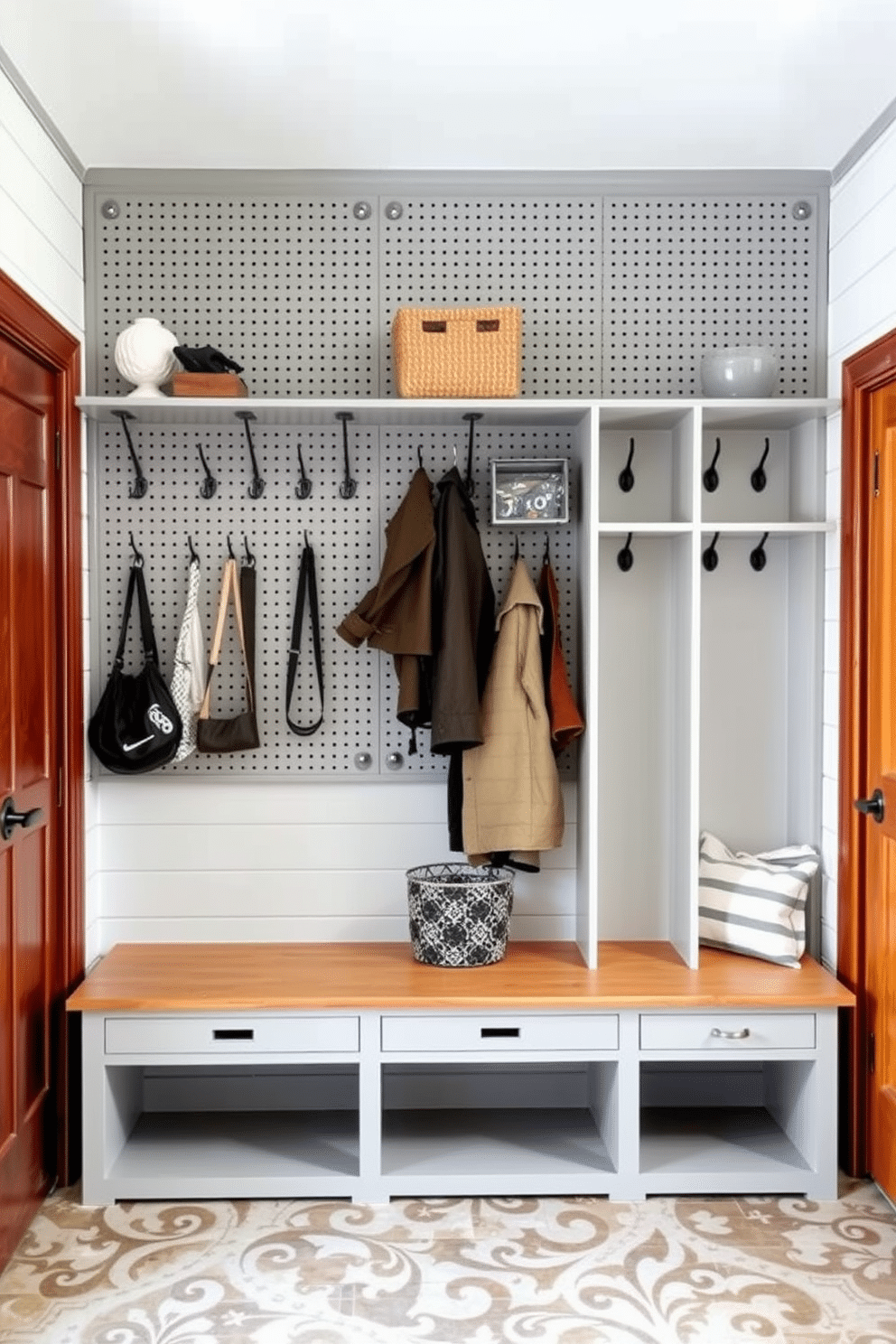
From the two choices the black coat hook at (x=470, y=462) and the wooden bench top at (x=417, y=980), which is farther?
the black coat hook at (x=470, y=462)

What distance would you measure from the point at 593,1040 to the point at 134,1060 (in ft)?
3.72

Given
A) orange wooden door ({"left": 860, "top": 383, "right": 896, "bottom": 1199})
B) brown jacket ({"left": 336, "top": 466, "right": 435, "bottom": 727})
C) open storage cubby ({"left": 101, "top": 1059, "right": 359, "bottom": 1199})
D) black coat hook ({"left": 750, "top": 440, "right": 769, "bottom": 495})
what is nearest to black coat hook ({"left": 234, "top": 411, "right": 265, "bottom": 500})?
brown jacket ({"left": 336, "top": 466, "right": 435, "bottom": 727})

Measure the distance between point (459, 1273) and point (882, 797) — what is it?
1.49 meters

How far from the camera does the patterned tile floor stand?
8.59 feet

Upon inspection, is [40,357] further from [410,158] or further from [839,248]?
[839,248]

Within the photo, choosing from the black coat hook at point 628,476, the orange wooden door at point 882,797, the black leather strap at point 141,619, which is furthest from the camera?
the black coat hook at point 628,476

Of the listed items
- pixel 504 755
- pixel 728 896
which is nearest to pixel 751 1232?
pixel 728 896

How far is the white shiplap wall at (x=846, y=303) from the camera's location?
3104mm

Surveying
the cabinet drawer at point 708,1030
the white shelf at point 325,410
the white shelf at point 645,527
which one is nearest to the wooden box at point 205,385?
the white shelf at point 325,410

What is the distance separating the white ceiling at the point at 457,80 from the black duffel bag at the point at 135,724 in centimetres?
138

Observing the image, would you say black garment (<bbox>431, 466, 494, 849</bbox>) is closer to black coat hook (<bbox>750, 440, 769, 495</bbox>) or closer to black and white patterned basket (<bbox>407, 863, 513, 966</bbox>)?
black and white patterned basket (<bbox>407, 863, 513, 966</bbox>)

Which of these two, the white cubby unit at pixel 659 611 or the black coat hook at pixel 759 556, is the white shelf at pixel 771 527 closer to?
the white cubby unit at pixel 659 611

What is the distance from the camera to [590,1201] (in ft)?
10.5

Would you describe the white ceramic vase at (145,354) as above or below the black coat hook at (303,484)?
above
